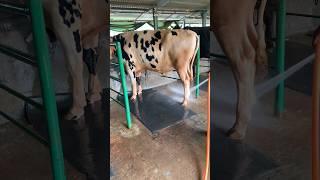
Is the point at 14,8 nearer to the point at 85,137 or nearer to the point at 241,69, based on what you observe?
the point at 85,137

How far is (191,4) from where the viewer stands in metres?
0.68

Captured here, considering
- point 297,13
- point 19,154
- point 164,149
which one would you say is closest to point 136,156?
point 164,149

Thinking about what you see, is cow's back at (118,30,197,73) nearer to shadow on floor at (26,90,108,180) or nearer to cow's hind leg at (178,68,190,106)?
cow's hind leg at (178,68,190,106)

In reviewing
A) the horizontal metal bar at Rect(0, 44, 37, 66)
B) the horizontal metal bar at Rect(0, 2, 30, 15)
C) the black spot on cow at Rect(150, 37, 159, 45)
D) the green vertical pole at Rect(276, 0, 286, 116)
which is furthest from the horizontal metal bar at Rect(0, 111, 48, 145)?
the green vertical pole at Rect(276, 0, 286, 116)

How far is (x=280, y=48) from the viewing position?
→ 26.3 inches

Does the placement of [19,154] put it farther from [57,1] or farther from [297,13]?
[297,13]

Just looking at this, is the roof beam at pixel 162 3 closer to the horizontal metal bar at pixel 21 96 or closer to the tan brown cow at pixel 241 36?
the tan brown cow at pixel 241 36

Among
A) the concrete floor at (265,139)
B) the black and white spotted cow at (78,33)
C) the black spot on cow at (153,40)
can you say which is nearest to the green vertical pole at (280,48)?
the concrete floor at (265,139)

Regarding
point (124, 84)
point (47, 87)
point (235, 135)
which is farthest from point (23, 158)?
point (235, 135)

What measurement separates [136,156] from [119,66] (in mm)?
222

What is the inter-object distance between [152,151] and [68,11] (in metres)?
0.38

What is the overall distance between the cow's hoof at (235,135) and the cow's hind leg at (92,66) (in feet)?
1.15

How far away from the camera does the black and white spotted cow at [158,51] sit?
63 centimetres

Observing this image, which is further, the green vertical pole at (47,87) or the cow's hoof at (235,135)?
the cow's hoof at (235,135)
